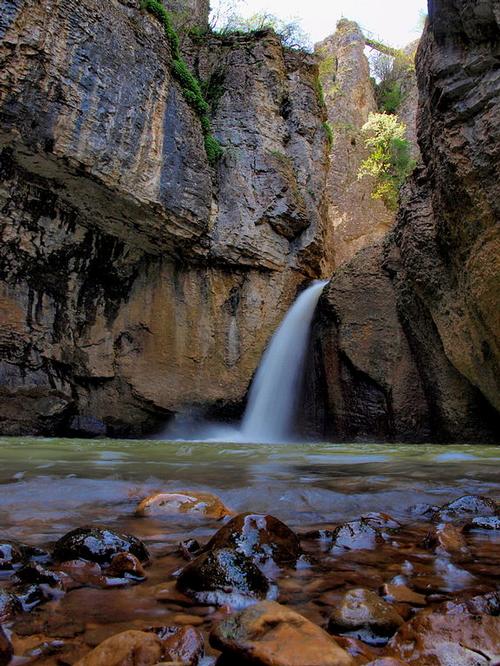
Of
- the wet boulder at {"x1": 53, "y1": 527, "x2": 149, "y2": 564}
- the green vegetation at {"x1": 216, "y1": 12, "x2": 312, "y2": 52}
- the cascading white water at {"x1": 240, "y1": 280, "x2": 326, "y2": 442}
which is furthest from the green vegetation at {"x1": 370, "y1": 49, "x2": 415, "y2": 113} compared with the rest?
the wet boulder at {"x1": 53, "y1": 527, "x2": 149, "y2": 564}

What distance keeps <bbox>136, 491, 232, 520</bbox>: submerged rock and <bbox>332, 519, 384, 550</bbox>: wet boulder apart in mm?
691

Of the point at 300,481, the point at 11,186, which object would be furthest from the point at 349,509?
the point at 11,186

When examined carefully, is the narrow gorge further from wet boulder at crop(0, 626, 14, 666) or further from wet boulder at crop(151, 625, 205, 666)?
wet boulder at crop(0, 626, 14, 666)

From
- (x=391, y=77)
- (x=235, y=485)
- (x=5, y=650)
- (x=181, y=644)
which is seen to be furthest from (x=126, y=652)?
(x=391, y=77)

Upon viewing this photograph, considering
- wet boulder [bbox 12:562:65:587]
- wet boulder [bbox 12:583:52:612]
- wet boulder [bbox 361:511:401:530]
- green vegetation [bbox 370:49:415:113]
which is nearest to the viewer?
wet boulder [bbox 12:583:52:612]

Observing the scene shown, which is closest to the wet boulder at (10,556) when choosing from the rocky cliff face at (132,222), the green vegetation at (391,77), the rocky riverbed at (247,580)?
the rocky riverbed at (247,580)

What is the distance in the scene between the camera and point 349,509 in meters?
2.71

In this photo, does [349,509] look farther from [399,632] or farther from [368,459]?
[368,459]

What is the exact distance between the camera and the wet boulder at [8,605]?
4.13ft

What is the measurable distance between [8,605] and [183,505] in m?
1.32

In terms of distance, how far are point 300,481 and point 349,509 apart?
38.1 inches

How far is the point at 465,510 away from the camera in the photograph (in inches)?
98.4

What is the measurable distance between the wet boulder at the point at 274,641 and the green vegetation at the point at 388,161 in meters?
25.8

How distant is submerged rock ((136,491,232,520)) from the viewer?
2.51m
